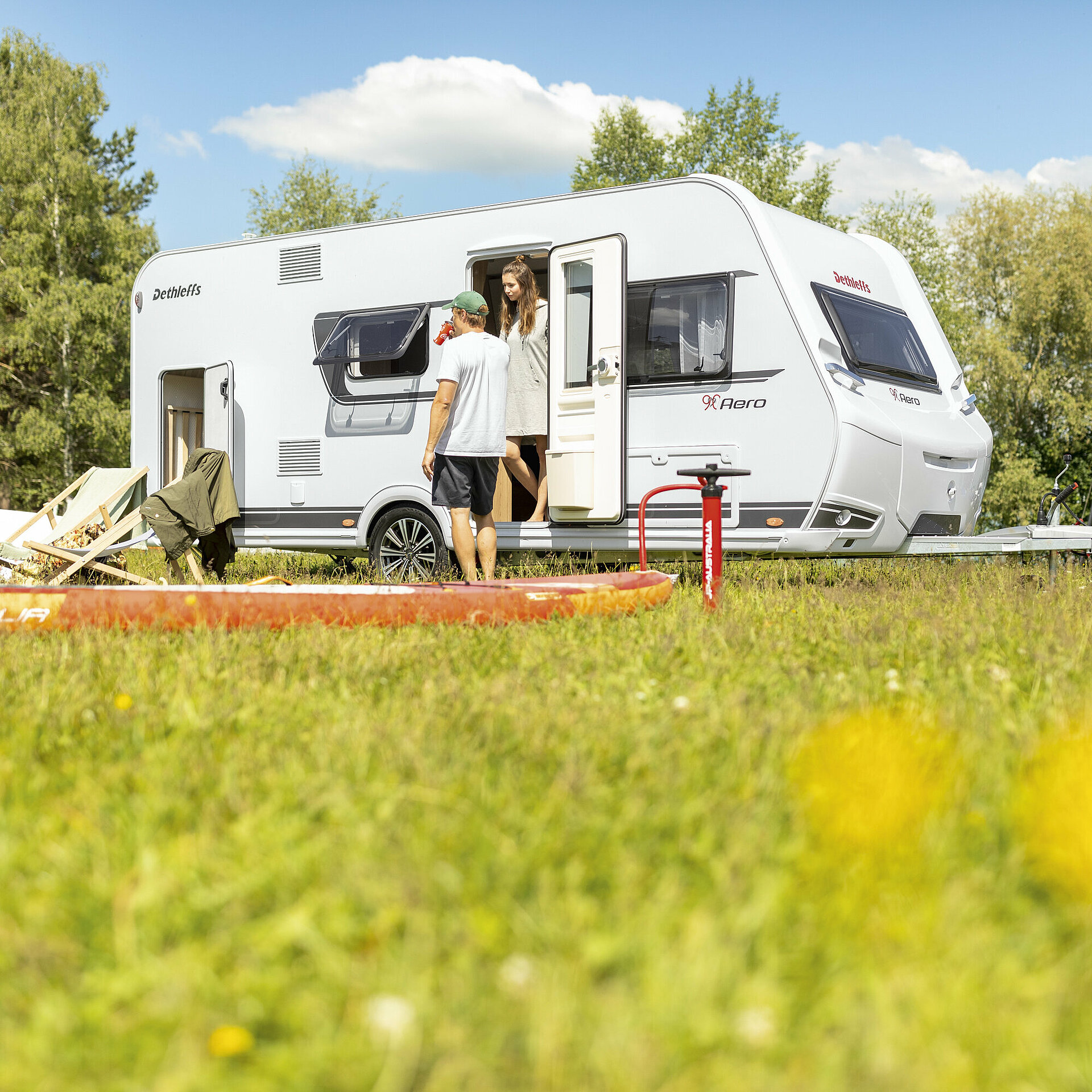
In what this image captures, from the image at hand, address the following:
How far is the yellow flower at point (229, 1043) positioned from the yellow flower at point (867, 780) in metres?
1.10

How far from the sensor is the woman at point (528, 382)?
8.29 metres

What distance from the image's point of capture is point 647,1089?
52.9 inches

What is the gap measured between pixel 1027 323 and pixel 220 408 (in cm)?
3150

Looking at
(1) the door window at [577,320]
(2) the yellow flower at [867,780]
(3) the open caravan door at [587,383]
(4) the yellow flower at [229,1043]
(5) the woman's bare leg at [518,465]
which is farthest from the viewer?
(5) the woman's bare leg at [518,465]

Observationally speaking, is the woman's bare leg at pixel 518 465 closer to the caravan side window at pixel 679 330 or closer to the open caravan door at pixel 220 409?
the caravan side window at pixel 679 330

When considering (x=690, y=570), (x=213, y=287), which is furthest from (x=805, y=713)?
(x=213, y=287)

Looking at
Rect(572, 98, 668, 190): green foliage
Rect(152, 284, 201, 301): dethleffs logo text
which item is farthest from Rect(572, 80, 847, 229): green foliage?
Rect(152, 284, 201, 301): dethleffs logo text

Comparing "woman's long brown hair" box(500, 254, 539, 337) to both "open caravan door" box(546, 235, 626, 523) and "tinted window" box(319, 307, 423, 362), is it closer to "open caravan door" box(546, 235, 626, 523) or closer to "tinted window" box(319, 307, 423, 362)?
"open caravan door" box(546, 235, 626, 523)

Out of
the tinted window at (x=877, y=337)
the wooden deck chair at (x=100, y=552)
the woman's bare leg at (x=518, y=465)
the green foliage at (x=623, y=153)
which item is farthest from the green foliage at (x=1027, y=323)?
the wooden deck chair at (x=100, y=552)

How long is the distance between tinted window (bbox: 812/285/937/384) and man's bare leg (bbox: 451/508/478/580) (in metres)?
2.70

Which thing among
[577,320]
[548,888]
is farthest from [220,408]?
[548,888]

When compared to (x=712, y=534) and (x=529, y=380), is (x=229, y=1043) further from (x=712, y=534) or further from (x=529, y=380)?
(x=529, y=380)

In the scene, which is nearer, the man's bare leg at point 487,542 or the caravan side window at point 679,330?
the caravan side window at point 679,330

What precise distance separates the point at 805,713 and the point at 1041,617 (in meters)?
2.49
